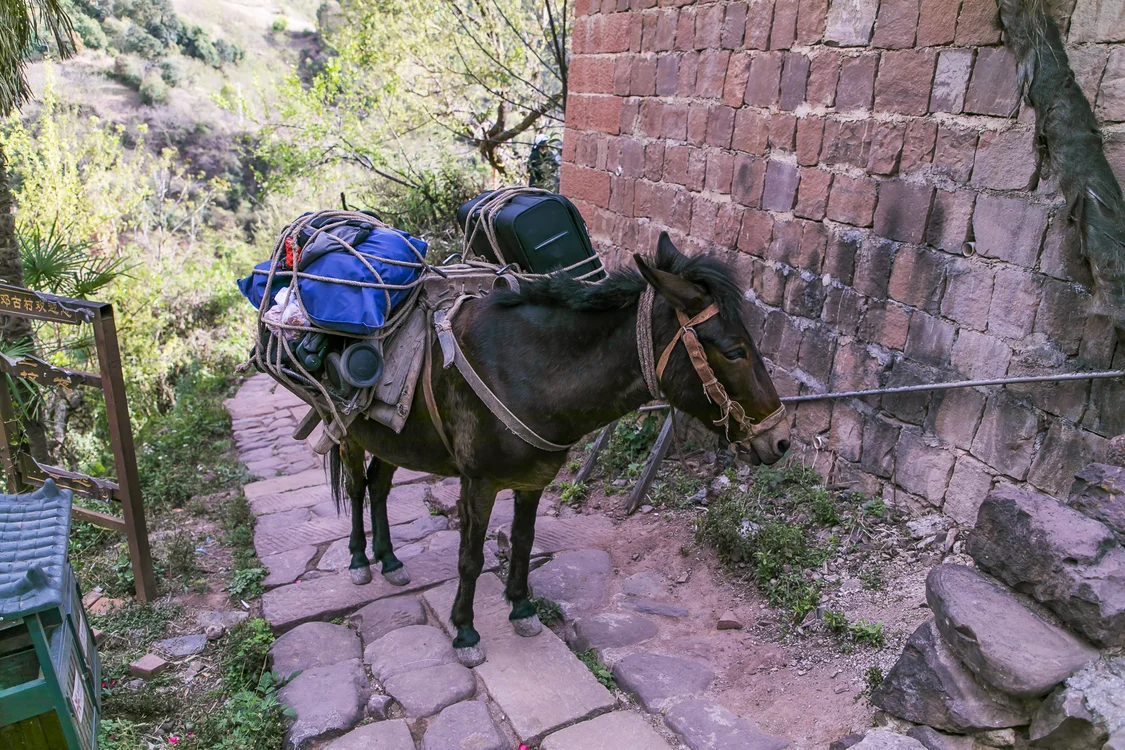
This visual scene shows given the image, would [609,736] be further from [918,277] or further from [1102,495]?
[918,277]

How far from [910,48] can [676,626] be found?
3244 millimetres

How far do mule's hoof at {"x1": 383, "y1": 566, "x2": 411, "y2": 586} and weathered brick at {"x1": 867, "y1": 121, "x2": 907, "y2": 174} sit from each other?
3504 millimetres

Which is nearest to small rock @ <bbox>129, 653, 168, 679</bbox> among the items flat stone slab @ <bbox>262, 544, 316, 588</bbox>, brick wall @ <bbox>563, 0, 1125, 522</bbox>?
flat stone slab @ <bbox>262, 544, 316, 588</bbox>

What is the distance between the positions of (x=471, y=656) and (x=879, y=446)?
8.33 feet

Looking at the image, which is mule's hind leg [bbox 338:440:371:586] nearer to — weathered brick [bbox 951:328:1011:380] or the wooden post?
the wooden post

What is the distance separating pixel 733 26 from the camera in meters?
Answer: 4.92

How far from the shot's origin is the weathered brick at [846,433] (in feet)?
14.1

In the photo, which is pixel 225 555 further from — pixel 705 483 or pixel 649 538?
pixel 705 483

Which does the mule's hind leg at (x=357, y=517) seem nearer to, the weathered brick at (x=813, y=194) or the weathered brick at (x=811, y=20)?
the weathered brick at (x=813, y=194)

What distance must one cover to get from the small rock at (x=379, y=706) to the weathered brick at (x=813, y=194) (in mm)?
3563

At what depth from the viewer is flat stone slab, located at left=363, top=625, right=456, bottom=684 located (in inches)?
135

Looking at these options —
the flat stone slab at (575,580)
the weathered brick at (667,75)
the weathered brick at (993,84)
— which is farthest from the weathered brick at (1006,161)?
the flat stone slab at (575,580)

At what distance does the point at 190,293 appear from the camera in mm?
13492

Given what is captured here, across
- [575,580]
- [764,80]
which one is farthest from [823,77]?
[575,580]
